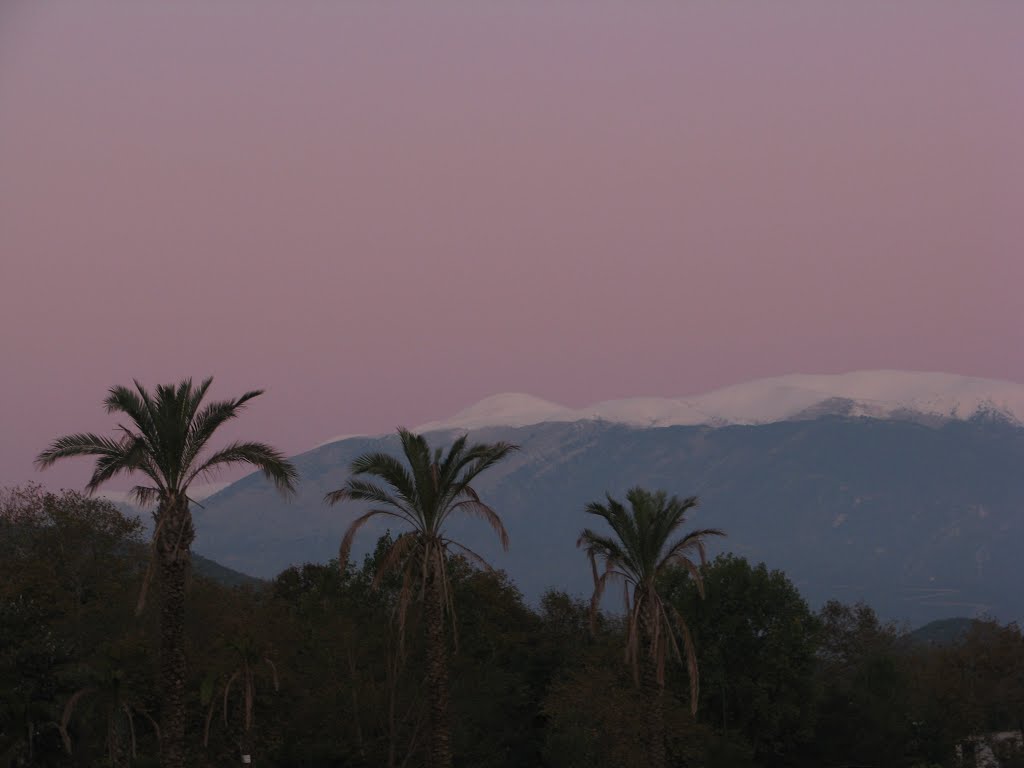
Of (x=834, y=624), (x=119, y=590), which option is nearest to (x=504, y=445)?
(x=119, y=590)

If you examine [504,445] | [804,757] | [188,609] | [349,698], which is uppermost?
[504,445]

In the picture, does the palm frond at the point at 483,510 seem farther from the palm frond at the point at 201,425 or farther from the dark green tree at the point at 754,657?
the dark green tree at the point at 754,657

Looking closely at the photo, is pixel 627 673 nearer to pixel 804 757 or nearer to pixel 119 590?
pixel 804 757

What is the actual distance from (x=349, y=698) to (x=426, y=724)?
10.9 feet

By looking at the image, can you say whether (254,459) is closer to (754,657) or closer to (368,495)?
(368,495)

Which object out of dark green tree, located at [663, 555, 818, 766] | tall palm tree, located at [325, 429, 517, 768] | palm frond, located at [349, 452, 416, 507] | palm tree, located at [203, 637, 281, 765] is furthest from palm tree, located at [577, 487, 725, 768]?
dark green tree, located at [663, 555, 818, 766]

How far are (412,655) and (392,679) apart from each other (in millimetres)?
3519

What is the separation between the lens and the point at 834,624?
117m

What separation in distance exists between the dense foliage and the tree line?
11cm

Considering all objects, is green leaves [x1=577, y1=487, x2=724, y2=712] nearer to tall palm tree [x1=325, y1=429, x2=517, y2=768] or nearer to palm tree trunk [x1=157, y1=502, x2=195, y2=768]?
tall palm tree [x1=325, y1=429, x2=517, y2=768]

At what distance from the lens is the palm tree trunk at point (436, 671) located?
133 ft

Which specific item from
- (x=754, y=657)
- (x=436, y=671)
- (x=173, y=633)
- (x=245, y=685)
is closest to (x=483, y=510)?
(x=436, y=671)

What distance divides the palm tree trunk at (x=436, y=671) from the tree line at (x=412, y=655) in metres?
0.07

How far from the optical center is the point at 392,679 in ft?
175
